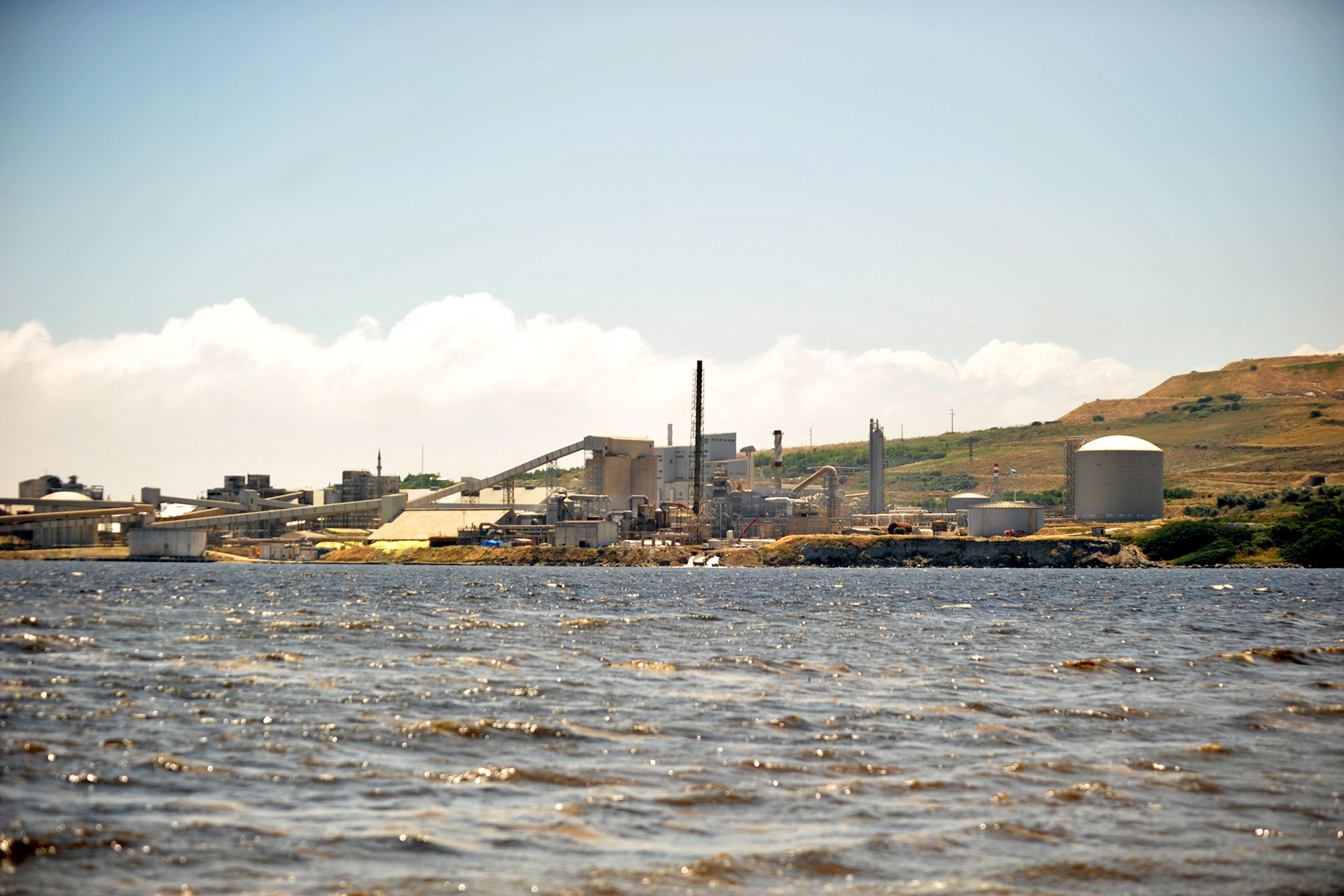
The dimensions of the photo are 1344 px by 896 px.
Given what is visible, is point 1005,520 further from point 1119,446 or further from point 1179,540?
point 1179,540

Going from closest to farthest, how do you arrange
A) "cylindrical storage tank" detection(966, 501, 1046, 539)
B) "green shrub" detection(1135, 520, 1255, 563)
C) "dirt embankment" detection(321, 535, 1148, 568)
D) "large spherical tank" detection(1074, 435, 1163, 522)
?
"dirt embankment" detection(321, 535, 1148, 568) < "green shrub" detection(1135, 520, 1255, 563) < "cylindrical storage tank" detection(966, 501, 1046, 539) < "large spherical tank" detection(1074, 435, 1163, 522)

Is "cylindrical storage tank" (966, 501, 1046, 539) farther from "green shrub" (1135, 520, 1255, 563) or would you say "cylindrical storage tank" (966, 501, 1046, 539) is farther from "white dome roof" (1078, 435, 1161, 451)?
"green shrub" (1135, 520, 1255, 563)

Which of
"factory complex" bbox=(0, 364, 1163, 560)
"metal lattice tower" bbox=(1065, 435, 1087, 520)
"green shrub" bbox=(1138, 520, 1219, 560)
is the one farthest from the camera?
"metal lattice tower" bbox=(1065, 435, 1087, 520)

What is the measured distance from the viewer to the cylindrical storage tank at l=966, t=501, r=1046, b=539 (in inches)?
6535

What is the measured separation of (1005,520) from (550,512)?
67.0 m

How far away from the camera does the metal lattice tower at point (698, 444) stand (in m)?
163

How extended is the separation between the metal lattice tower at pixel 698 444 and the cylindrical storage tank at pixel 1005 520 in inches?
1617

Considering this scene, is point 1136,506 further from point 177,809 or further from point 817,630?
point 177,809

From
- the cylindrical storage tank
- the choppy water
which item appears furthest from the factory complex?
the choppy water

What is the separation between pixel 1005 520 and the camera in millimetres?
167250

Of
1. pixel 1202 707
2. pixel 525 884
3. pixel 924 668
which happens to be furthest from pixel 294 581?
pixel 525 884

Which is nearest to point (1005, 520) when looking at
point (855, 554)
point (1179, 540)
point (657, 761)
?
point (1179, 540)

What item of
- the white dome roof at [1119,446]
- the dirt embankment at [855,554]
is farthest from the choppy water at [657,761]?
the white dome roof at [1119,446]

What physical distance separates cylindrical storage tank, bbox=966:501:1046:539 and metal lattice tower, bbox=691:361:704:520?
1617 inches
